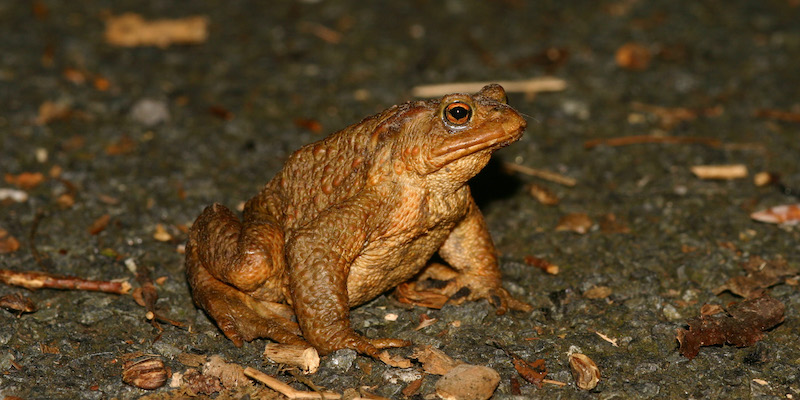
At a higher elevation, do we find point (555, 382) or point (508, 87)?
point (508, 87)

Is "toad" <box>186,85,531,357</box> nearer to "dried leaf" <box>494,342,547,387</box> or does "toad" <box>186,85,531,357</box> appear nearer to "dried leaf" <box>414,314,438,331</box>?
"dried leaf" <box>414,314,438,331</box>

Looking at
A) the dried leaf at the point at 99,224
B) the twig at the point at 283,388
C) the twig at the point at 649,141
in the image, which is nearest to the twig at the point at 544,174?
the twig at the point at 649,141

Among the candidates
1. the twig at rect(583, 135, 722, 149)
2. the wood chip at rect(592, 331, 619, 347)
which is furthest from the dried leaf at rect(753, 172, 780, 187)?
the wood chip at rect(592, 331, 619, 347)

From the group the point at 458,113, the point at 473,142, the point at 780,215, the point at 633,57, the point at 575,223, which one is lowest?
the point at 575,223

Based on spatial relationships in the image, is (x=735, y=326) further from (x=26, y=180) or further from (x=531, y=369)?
(x=26, y=180)

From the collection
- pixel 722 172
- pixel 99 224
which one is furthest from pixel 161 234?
pixel 722 172

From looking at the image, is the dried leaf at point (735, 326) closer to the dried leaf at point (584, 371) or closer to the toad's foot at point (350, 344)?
the dried leaf at point (584, 371)
